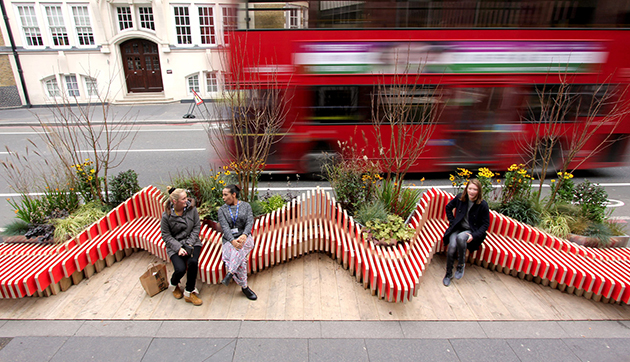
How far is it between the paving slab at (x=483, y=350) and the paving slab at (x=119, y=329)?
3.16m

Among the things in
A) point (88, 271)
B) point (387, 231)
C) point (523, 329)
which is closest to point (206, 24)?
point (88, 271)

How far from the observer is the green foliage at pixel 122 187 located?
5.38 meters

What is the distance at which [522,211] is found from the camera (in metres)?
5.24

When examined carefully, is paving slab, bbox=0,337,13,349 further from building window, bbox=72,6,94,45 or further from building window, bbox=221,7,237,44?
building window, bbox=72,6,94,45

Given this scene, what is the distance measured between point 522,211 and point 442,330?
273cm

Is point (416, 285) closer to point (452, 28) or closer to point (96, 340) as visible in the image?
point (96, 340)

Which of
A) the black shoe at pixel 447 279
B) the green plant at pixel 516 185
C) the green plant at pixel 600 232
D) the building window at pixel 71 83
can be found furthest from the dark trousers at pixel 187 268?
the building window at pixel 71 83

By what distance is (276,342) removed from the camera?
3.44 metres

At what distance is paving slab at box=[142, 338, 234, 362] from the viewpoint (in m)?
3.25

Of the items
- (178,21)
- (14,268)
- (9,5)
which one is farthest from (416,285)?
(9,5)

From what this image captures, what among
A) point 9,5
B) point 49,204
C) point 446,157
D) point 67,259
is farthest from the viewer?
point 9,5

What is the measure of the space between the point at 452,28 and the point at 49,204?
7.67 m

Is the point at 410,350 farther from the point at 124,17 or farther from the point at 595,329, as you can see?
the point at 124,17

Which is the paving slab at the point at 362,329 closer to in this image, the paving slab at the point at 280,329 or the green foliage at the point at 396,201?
the paving slab at the point at 280,329
